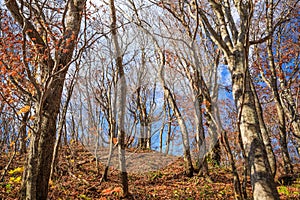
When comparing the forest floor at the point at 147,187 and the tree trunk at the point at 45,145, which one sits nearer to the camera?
the tree trunk at the point at 45,145

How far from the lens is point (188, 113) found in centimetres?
1532

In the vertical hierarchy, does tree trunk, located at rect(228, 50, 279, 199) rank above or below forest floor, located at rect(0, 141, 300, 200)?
above

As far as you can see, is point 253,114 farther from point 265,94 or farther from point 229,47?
point 265,94

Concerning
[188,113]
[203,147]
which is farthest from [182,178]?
[188,113]

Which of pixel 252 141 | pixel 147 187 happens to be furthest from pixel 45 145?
pixel 147 187

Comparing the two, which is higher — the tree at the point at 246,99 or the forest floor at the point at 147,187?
the tree at the point at 246,99

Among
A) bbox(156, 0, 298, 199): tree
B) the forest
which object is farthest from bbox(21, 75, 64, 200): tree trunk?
bbox(156, 0, 298, 199): tree

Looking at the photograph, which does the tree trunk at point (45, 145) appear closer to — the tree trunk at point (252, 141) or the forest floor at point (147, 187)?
the forest floor at point (147, 187)

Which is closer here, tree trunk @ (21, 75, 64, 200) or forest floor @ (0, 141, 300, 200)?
tree trunk @ (21, 75, 64, 200)

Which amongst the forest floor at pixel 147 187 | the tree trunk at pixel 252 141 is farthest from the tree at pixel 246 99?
the forest floor at pixel 147 187

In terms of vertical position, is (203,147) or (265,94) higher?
(265,94)

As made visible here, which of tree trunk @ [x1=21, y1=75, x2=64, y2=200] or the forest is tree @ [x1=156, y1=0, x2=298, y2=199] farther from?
tree trunk @ [x1=21, y1=75, x2=64, y2=200]

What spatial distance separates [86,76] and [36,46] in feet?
21.3

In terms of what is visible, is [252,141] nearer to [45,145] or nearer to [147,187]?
[45,145]
